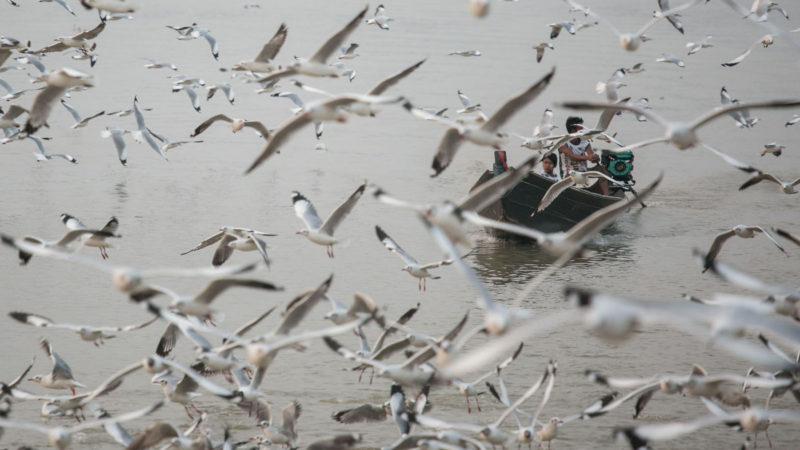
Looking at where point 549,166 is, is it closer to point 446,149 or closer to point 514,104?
point 446,149

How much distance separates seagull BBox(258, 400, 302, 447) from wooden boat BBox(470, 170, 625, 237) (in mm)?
9574

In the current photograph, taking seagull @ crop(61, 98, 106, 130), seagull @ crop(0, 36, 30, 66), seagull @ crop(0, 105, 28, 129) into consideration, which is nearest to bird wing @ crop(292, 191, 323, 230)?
seagull @ crop(0, 36, 30, 66)

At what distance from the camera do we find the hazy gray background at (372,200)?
13172 millimetres

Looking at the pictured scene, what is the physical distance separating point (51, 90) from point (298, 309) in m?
3.84

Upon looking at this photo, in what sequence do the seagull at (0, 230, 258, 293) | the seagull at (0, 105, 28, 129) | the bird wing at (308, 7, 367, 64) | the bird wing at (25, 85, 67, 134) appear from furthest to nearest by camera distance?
the seagull at (0, 105, 28, 129), the bird wing at (25, 85, 67, 134), the bird wing at (308, 7, 367, 64), the seagull at (0, 230, 258, 293)

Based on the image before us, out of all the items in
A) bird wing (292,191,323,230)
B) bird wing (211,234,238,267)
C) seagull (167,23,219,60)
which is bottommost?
bird wing (211,234,238,267)

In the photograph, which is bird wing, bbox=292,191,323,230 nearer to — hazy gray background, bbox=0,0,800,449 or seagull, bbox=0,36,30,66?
hazy gray background, bbox=0,0,800,449

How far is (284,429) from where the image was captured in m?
10.3

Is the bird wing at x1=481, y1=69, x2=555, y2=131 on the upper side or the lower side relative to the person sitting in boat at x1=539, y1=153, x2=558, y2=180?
upper

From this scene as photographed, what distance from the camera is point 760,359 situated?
5.99m

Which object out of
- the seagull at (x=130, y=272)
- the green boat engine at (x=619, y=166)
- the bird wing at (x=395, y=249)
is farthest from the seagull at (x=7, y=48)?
the green boat engine at (x=619, y=166)

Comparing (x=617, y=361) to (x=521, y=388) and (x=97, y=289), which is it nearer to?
(x=521, y=388)

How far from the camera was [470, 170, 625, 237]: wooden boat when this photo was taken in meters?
19.8

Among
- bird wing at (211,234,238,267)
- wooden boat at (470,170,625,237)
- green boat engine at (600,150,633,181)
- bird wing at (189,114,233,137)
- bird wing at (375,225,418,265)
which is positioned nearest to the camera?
bird wing at (375,225,418,265)
